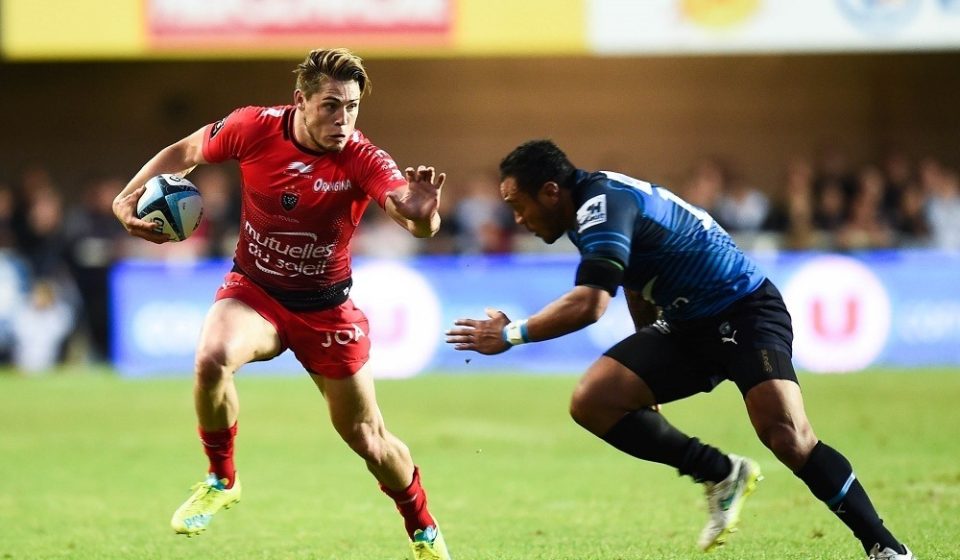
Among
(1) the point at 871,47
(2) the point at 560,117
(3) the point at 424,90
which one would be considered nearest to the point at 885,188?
(1) the point at 871,47

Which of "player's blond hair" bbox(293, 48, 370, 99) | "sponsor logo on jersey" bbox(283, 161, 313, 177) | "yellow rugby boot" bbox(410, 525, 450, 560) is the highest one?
"player's blond hair" bbox(293, 48, 370, 99)

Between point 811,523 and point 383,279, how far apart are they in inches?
340

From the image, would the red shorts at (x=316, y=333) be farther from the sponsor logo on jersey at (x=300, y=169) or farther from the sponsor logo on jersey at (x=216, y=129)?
the sponsor logo on jersey at (x=216, y=129)

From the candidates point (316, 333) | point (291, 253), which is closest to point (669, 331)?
point (316, 333)

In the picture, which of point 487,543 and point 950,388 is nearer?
point 487,543

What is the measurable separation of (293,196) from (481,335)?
51.9 inches

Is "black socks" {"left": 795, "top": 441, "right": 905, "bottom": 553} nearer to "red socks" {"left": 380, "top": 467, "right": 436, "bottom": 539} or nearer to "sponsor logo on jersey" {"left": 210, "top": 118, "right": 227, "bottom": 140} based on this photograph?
"red socks" {"left": 380, "top": 467, "right": 436, "bottom": 539}

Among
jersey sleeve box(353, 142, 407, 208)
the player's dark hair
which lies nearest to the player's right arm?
jersey sleeve box(353, 142, 407, 208)

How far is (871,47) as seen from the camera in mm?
17938

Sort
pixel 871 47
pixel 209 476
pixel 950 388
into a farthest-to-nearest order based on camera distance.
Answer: pixel 871 47, pixel 950 388, pixel 209 476

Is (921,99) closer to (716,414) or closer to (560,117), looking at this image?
(560,117)

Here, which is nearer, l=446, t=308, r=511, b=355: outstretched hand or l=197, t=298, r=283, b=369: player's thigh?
l=446, t=308, r=511, b=355: outstretched hand

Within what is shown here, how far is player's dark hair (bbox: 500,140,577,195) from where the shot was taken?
21.7 feet

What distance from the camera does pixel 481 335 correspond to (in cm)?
641
